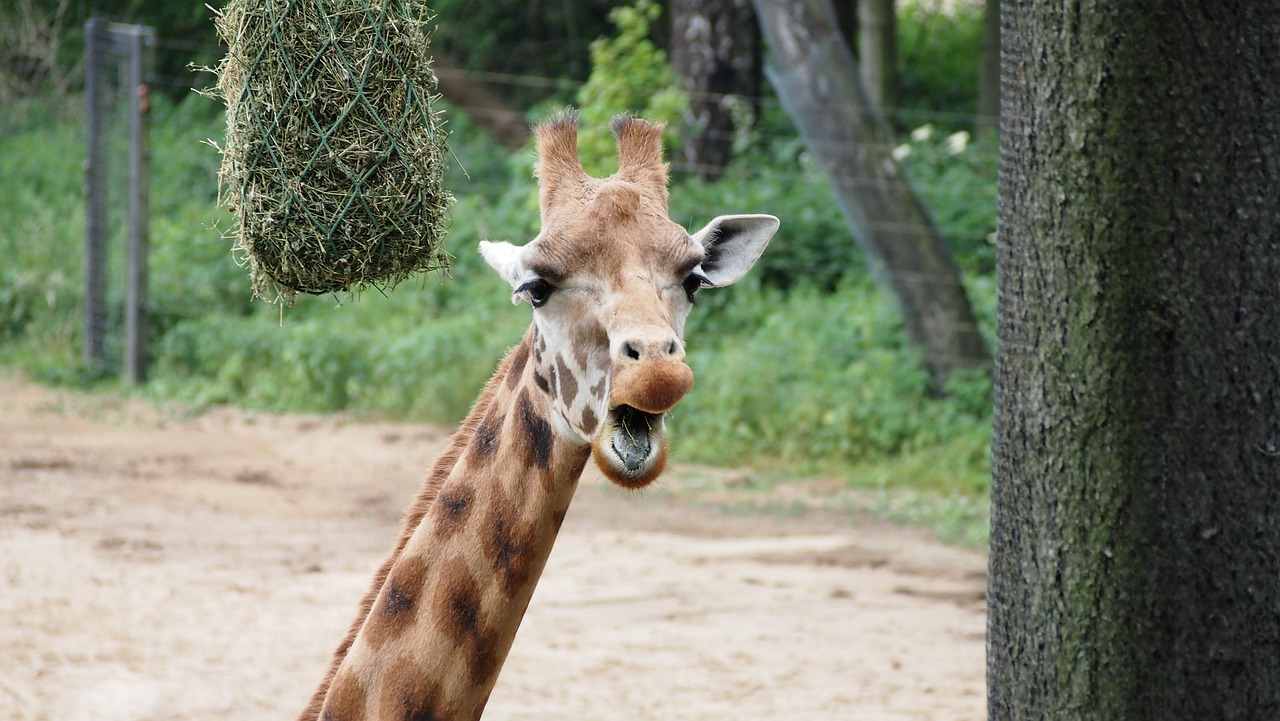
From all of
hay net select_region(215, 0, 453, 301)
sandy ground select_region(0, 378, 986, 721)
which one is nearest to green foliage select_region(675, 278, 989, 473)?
sandy ground select_region(0, 378, 986, 721)

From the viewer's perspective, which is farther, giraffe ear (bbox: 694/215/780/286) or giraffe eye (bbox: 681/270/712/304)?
giraffe ear (bbox: 694/215/780/286)

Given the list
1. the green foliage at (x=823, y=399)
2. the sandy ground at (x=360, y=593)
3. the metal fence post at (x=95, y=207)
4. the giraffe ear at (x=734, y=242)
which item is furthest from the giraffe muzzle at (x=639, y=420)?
the metal fence post at (x=95, y=207)

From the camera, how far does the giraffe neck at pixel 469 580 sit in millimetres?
3088

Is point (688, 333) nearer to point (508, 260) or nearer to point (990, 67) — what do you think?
point (990, 67)

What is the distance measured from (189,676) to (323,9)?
332 cm

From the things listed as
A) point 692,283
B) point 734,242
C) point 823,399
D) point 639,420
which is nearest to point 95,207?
point 823,399

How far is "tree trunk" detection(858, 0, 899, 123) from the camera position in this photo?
1335 cm

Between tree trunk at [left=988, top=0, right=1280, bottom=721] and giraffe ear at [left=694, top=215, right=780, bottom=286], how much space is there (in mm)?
669

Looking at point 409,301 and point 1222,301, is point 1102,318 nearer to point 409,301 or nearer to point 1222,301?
point 1222,301

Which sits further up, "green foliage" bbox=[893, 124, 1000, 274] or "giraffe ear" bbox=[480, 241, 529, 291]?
"giraffe ear" bbox=[480, 241, 529, 291]

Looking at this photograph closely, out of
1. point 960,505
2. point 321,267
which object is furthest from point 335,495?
point 321,267

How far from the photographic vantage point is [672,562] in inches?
284

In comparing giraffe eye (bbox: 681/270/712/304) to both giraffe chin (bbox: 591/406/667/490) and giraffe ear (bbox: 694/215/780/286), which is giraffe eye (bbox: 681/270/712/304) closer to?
giraffe ear (bbox: 694/215/780/286)

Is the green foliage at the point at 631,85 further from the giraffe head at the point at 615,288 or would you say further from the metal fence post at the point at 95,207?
the giraffe head at the point at 615,288
